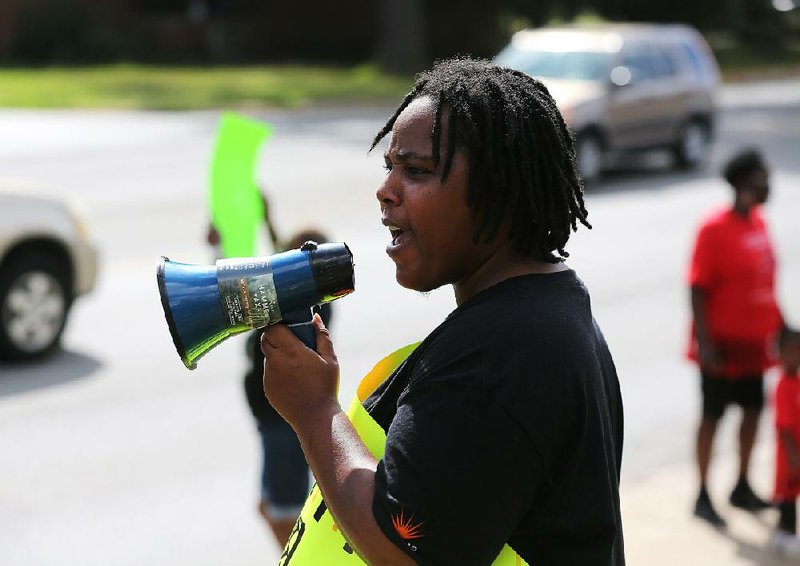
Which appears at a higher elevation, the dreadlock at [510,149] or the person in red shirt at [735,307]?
the dreadlock at [510,149]

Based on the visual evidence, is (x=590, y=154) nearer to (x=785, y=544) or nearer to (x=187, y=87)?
(x=785, y=544)

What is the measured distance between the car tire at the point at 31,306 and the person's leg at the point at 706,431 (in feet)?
15.2

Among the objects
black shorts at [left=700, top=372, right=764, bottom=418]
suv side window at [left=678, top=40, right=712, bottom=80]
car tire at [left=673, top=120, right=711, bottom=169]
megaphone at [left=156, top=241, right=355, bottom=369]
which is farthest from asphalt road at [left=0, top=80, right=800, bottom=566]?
megaphone at [left=156, top=241, right=355, bottom=369]

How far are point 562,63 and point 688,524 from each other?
12.6 meters

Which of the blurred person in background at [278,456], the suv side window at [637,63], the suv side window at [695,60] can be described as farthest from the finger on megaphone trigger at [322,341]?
the suv side window at [695,60]

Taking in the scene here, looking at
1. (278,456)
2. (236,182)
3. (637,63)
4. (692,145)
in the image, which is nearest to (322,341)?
(236,182)

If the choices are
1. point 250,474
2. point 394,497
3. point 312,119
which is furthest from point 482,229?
point 312,119

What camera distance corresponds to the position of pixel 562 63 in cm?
1772

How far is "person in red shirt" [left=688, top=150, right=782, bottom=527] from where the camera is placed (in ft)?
19.3

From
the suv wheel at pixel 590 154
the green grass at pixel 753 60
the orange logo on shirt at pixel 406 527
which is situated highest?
the orange logo on shirt at pixel 406 527

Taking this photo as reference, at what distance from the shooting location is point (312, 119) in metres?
24.0

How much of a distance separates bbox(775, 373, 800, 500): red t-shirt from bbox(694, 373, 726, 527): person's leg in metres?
0.39

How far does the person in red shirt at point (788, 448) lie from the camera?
18.3 ft

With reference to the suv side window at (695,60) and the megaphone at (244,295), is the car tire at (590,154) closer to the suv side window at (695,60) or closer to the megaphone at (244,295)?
the suv side window at (695,60)
